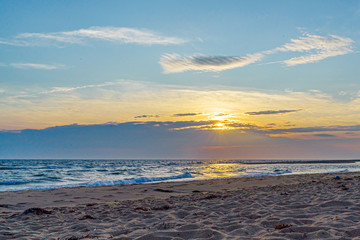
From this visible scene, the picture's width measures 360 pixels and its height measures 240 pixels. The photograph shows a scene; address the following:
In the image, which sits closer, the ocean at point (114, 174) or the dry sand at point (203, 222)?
the dry sand at point (203, 222)

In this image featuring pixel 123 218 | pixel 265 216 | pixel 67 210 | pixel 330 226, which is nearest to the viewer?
pixel 330 226

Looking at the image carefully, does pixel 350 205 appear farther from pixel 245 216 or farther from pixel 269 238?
pixel 269 238

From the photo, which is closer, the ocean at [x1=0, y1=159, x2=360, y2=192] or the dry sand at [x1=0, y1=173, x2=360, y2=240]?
the dry sand at [x1=0, y1=173, x2=360, y2=240]

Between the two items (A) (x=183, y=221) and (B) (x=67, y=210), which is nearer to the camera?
(A) (x=183, y=221)

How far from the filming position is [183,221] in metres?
6.03

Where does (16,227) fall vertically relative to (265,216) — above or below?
below

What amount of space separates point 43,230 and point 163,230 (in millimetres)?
2486

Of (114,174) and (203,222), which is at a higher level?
(203,222)

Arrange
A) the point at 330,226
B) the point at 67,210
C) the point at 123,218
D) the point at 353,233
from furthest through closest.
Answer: the point at 67,210
the point at 123,218
the point at 330,226
the point at 353,233

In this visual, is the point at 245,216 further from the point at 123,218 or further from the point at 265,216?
the point at 123,218

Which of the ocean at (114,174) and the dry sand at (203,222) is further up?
the dry sand at (203,222)

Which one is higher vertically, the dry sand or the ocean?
the dry sand

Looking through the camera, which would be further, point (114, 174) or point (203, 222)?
point (114, 174)

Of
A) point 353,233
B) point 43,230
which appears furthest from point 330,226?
point 43,230
